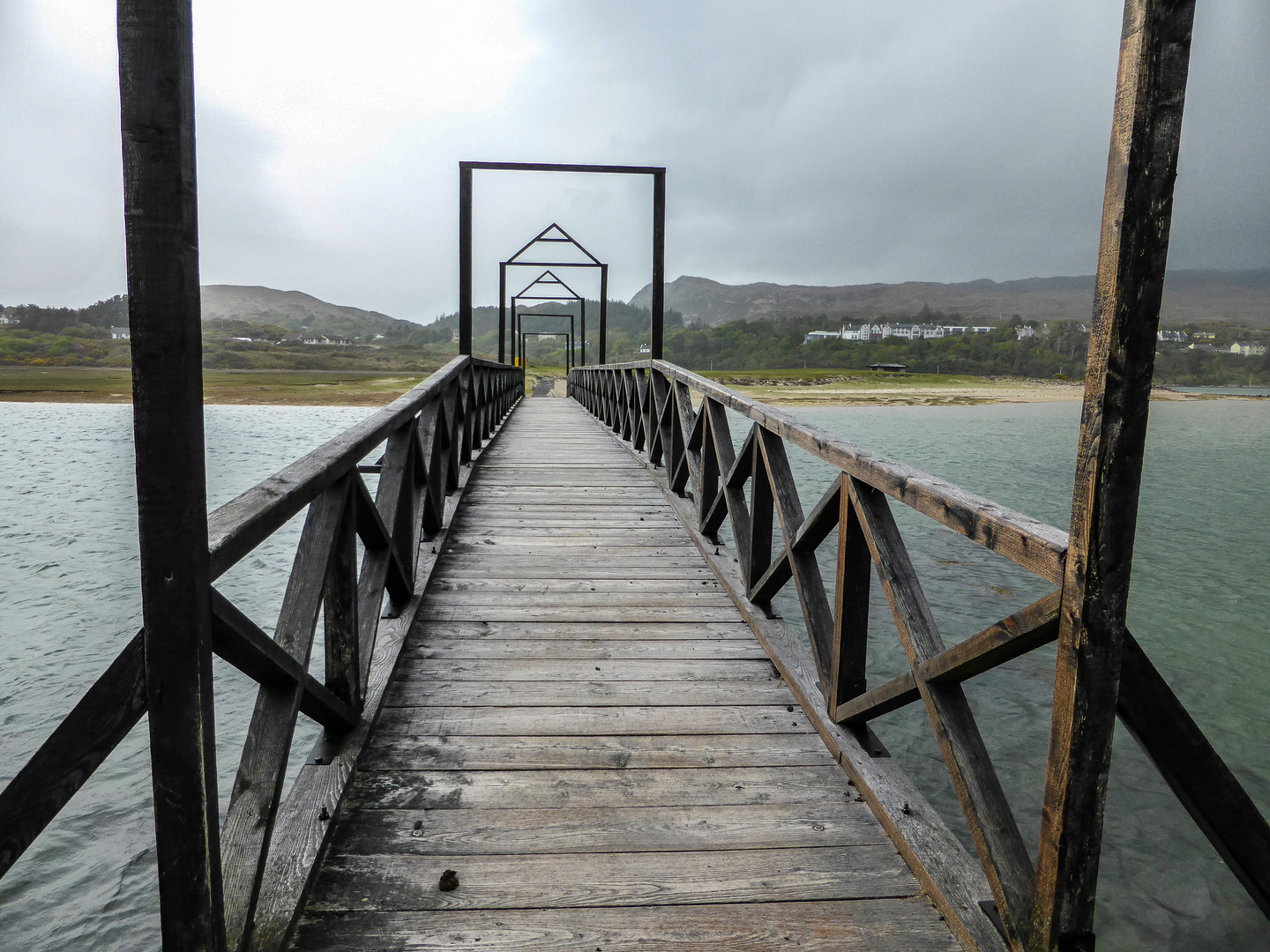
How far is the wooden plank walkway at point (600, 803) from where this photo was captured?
1331mm

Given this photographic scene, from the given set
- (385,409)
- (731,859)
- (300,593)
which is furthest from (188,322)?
(385,409)

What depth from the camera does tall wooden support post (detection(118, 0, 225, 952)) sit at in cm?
90

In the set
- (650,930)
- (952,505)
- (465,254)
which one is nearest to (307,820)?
(650,930)

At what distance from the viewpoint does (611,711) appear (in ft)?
6.88

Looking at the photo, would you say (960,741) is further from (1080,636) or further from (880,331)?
(880,331)

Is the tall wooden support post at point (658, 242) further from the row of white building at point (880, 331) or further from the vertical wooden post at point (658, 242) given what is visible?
the row of white building at point (880, 331)

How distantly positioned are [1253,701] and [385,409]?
533cm

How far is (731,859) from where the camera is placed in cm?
150

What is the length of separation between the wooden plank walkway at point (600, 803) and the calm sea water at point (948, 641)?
949 millimetres

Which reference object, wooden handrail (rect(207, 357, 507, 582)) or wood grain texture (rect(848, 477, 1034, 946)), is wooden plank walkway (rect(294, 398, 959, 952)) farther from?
wooden handrail (rect(207, 357, 507, 582))

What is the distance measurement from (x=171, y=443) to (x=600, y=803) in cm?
117

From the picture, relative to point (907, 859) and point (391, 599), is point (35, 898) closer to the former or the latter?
point (391, 599)

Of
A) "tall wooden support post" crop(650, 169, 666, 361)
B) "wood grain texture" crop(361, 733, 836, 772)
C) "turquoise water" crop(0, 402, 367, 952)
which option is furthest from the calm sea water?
"tall wooden support post" crop(650, 169, 666, 361)

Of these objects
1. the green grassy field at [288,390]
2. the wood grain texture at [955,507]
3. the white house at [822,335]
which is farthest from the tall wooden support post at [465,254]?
the white house at [822,335]
